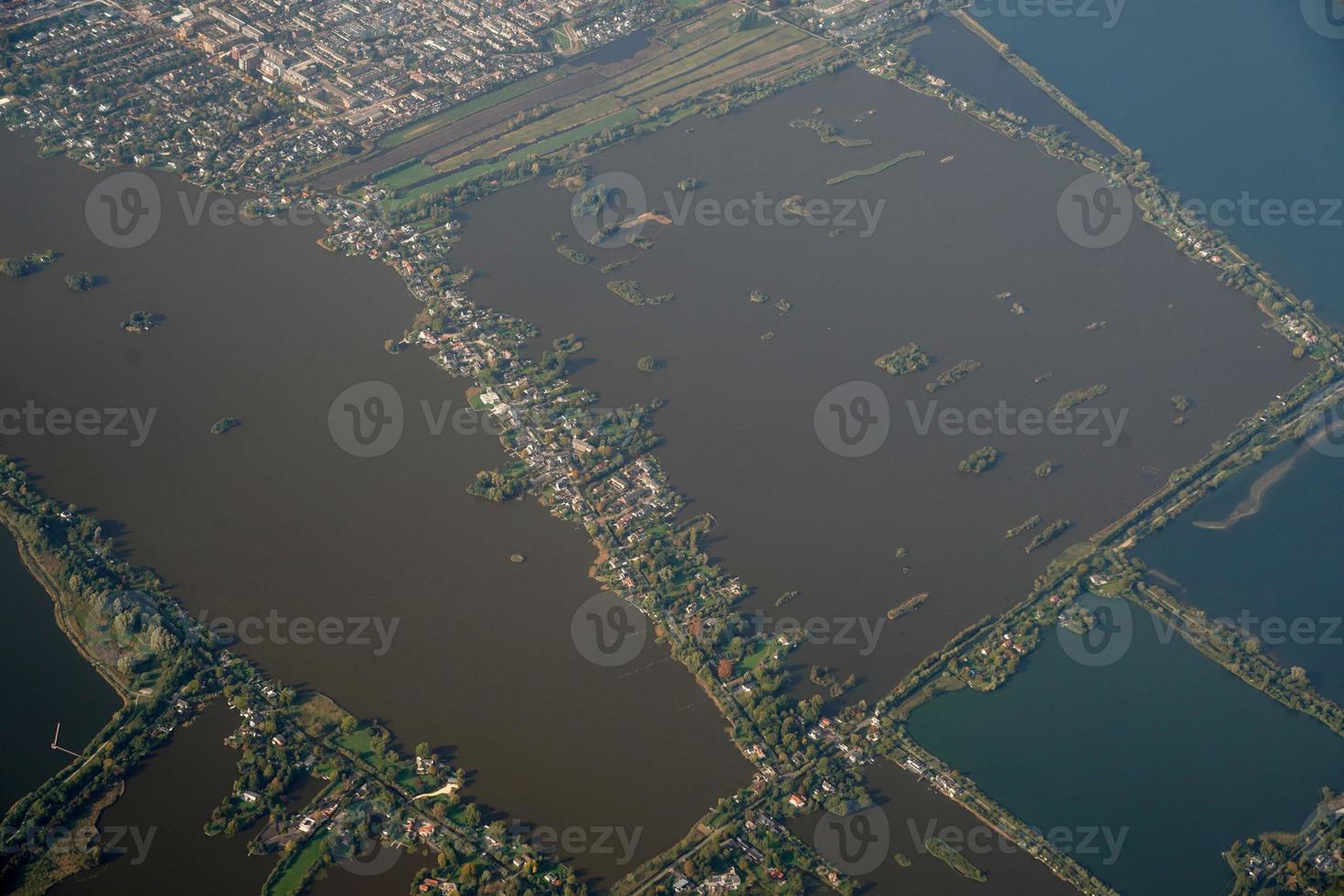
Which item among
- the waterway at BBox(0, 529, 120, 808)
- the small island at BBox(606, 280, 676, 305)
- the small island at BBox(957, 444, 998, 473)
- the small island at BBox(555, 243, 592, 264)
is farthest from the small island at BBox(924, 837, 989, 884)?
the small island at BBox(555, 243, 592, 264)

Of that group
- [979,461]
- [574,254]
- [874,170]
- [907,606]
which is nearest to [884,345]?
[979,461]

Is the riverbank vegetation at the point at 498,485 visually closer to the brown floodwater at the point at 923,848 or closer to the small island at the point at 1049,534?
the brown floodwater at the point at 923,848

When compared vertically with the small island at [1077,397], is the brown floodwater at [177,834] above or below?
below

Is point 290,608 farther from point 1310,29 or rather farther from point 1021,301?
point 1310,29

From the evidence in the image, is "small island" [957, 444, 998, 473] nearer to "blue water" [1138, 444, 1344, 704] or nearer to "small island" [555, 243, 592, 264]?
"blue water" [1138, 444, 1344, 704]

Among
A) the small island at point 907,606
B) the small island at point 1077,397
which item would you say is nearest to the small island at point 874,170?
the small island at point 1077,397
